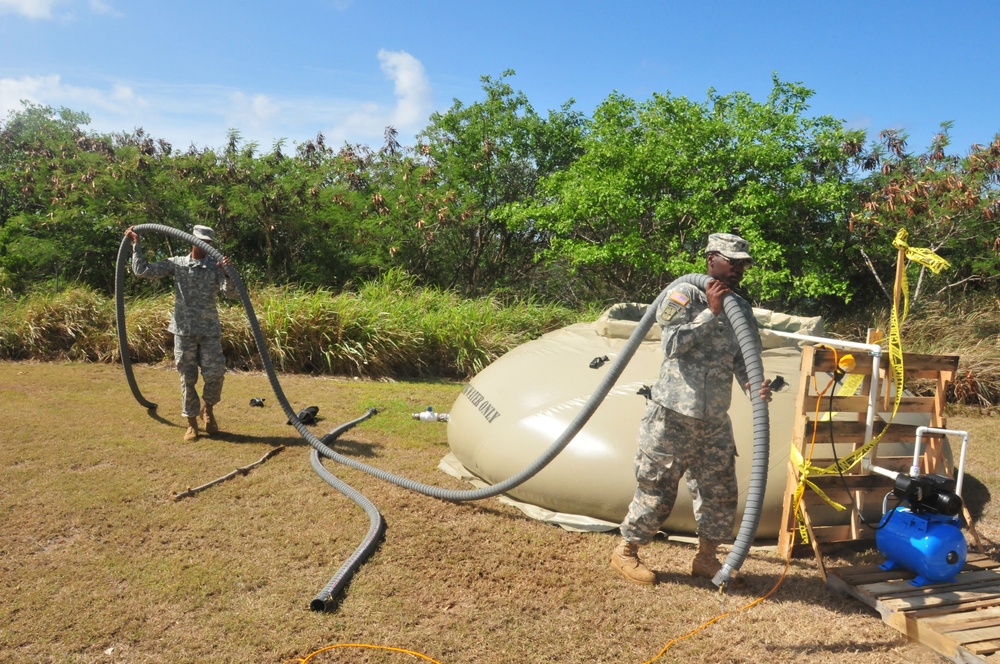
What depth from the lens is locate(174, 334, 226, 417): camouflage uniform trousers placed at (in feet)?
19.8

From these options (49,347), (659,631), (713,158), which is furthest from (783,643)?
(49,347)

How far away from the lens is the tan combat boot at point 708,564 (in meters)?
3.81

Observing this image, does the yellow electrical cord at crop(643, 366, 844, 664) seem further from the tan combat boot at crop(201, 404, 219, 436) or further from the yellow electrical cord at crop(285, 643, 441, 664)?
the tan combat boot at crop(201, 404, 219, 436)

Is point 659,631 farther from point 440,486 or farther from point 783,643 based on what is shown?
point 440,486

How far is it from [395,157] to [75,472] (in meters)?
10.6

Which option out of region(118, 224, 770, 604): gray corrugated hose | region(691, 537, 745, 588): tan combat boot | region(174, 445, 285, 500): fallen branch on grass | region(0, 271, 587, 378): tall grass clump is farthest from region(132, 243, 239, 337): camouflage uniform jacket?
region(691, 537, 745, 588): tan combat boot

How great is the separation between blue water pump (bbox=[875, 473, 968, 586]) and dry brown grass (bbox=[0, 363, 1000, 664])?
14.9 inches

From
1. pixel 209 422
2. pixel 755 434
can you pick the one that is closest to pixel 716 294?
pixel 755 434

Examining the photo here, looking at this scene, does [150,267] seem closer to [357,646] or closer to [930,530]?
[357,646]

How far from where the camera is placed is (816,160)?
39.5ft

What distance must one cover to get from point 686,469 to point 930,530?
1.27 metres

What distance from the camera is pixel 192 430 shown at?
Result: 6.20 metres

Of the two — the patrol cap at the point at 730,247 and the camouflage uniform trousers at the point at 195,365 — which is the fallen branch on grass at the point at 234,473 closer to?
the camouflage uniform trousers at the point at 195,365

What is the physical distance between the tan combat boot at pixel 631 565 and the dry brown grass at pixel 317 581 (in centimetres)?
8
